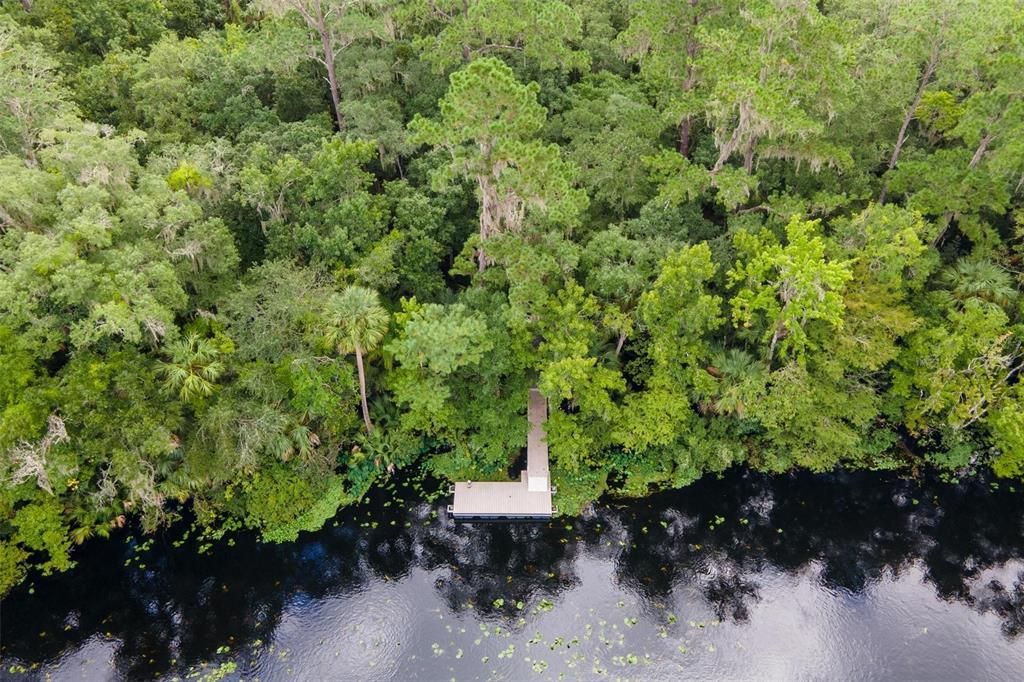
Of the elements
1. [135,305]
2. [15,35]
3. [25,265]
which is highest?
[15,35]

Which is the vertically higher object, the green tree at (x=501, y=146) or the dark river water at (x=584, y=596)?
the green tree at (x=501, y=146)

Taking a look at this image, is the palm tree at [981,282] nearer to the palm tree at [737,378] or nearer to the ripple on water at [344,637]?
the palm tree at [737,378]

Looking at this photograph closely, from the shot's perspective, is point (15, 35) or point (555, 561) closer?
point (555, 561)

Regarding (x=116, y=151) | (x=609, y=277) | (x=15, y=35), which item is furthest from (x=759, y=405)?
(x=15, y=35)

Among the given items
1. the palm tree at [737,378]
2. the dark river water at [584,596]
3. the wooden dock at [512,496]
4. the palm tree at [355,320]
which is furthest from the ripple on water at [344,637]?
the palm tree at [737,378]

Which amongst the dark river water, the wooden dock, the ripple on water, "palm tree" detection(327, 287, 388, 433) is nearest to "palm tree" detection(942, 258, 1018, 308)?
the dark river water

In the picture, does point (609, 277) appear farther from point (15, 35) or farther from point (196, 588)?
point (15, 35)

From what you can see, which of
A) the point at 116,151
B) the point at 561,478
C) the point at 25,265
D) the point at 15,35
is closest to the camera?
the point at 25,265
